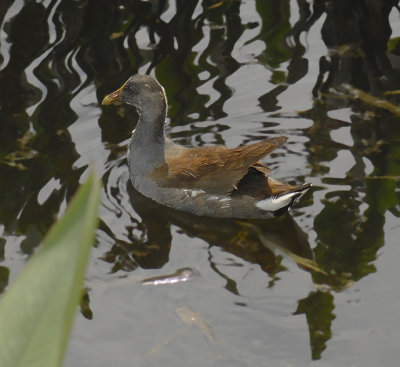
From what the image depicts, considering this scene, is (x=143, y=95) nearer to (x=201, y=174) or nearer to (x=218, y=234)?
(x=201, y=174)

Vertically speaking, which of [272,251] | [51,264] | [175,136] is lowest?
[272,251]

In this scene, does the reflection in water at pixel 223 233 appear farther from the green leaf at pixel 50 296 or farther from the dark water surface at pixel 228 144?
the green leaf at pixel 50 296

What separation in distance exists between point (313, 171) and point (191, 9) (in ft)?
9.53

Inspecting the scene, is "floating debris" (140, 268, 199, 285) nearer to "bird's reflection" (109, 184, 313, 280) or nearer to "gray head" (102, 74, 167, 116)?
"bird's reflection" (109, 184, 313, 280)

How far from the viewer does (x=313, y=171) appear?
616cm

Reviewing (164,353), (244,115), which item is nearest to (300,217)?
(244,115)

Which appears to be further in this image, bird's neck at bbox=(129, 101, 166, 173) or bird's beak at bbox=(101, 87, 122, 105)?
bird's beak at bbox=(101, 87, 122, 105)

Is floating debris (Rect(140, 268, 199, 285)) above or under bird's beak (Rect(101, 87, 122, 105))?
under

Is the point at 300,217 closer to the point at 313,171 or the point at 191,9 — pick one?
the point at 313,171

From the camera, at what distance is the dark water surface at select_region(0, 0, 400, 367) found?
178 inches

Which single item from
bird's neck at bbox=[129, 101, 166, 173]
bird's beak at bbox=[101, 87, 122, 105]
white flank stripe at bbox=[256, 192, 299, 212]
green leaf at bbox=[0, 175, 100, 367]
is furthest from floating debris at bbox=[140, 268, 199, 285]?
green leaf at bbox=[0, 175, 100, 367]

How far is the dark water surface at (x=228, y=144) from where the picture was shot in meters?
4.52

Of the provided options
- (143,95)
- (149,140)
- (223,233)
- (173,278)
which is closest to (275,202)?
(223,233)

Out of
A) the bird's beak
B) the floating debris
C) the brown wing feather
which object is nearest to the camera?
the floating debris
